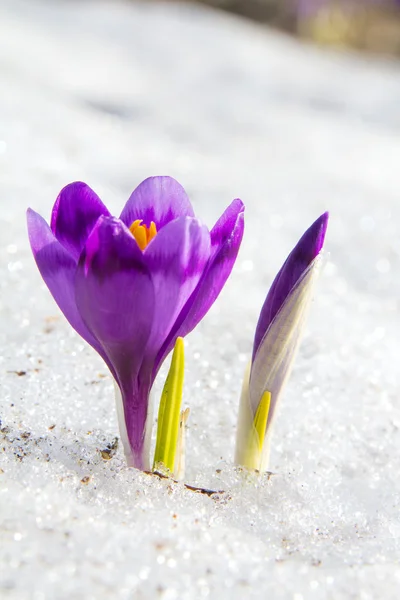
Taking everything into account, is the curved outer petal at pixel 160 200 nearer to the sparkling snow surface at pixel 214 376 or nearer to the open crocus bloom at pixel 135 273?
the open crocus bloom at pixel 135 273

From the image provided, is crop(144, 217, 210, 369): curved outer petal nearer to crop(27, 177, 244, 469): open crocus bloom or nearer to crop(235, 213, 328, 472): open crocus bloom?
crop(27, 177, 244, 469): open crocus bloom

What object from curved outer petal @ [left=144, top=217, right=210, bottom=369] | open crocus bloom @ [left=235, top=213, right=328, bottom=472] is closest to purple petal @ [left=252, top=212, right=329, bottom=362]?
open crocus bloom @ [left=235, top=213, right=328, bottom=472]

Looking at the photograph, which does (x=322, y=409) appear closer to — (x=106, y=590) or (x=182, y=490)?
(x=182, y=490)

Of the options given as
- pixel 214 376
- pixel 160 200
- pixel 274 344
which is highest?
pixel 160 200

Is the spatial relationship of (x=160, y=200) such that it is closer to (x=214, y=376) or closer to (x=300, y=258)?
(x=300, y=258)

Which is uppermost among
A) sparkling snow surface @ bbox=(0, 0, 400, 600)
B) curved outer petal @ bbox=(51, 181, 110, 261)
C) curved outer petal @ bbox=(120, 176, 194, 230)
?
curved outer petal @ bbox=(120, 176, 194, 230)

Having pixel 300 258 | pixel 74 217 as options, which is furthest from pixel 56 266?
pixel 300 258

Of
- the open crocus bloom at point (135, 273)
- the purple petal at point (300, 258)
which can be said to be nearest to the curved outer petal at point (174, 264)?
the open crocus bloom at point (135, 273)
